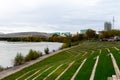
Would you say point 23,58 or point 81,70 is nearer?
point 81,70

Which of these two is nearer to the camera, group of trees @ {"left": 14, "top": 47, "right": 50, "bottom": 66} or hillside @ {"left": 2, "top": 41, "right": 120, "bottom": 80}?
hillside @ {"left": 2, "top": 41, "right": 120, "bottom": 80}

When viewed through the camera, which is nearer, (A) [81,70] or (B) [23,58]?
(A) [81,70]

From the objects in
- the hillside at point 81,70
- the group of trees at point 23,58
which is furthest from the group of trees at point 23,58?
the hillside at point 81,70

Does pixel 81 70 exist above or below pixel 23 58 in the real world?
above

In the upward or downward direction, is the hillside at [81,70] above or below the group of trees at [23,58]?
above

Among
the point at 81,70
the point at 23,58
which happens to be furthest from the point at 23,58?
the point at 81,70

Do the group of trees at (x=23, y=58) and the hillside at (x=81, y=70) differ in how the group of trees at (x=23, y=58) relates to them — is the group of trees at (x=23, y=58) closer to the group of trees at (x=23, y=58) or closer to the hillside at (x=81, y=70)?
the group of trees at (x=23, y=58)

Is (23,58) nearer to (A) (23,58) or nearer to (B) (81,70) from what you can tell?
(A) (23,58)

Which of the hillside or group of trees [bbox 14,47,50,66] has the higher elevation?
the hillside

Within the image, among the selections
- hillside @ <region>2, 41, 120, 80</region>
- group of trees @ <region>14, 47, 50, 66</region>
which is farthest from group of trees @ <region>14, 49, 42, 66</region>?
hillside @ <region>2, 41, 120, 80</region>

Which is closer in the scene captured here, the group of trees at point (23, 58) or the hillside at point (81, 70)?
the hillside at point (81, 70)

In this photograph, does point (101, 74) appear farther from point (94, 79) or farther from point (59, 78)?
point (59, 78)

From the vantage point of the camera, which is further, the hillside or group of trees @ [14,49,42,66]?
group of trees @ [14,49,42,66]

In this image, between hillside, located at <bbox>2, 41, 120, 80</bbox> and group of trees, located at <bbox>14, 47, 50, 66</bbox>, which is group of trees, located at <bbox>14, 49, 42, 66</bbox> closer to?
group of trees, located at <bbox>14, 47, 50, 66</bbox>
